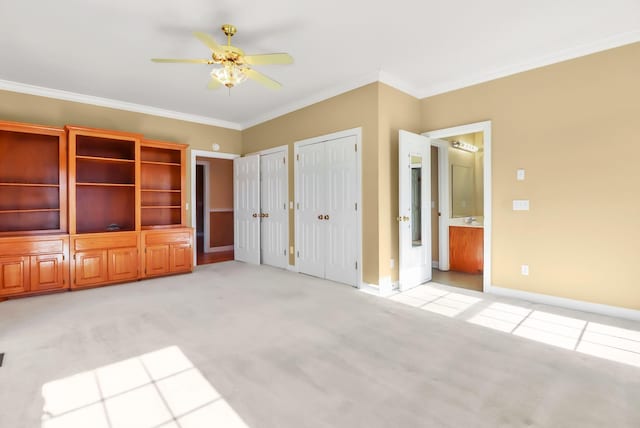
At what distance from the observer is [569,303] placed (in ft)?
11.3

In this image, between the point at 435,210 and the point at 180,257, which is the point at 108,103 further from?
the point at 435,210

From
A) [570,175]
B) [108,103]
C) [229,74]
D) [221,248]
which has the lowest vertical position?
[221,248]

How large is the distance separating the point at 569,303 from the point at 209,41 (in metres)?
4.43

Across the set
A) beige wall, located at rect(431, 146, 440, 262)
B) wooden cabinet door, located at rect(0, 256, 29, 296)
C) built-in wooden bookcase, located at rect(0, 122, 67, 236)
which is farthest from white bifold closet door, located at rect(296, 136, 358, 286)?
wooden cabinet door, located at rect(0, 256, 29, 296)

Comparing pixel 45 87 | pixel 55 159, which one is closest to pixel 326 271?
pixel 55 159

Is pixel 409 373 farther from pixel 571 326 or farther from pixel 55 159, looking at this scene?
pixel 55 159

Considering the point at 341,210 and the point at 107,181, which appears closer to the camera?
the point at 341,210

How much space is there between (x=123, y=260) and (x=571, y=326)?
5.45 meters

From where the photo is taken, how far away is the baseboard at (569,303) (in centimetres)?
312

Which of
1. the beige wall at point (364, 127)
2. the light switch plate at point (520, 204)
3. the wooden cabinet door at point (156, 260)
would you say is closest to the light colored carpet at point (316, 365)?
the beige wall at point (364, 127)

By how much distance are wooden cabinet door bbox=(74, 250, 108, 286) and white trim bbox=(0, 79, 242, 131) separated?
2.37 m

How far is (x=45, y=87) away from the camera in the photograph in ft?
14.6

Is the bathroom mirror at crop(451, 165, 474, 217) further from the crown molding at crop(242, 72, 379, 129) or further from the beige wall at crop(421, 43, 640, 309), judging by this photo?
the crown molding at crop(242, 72, 379, 129)

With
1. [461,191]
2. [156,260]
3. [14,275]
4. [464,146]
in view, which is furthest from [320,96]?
[14,275]
